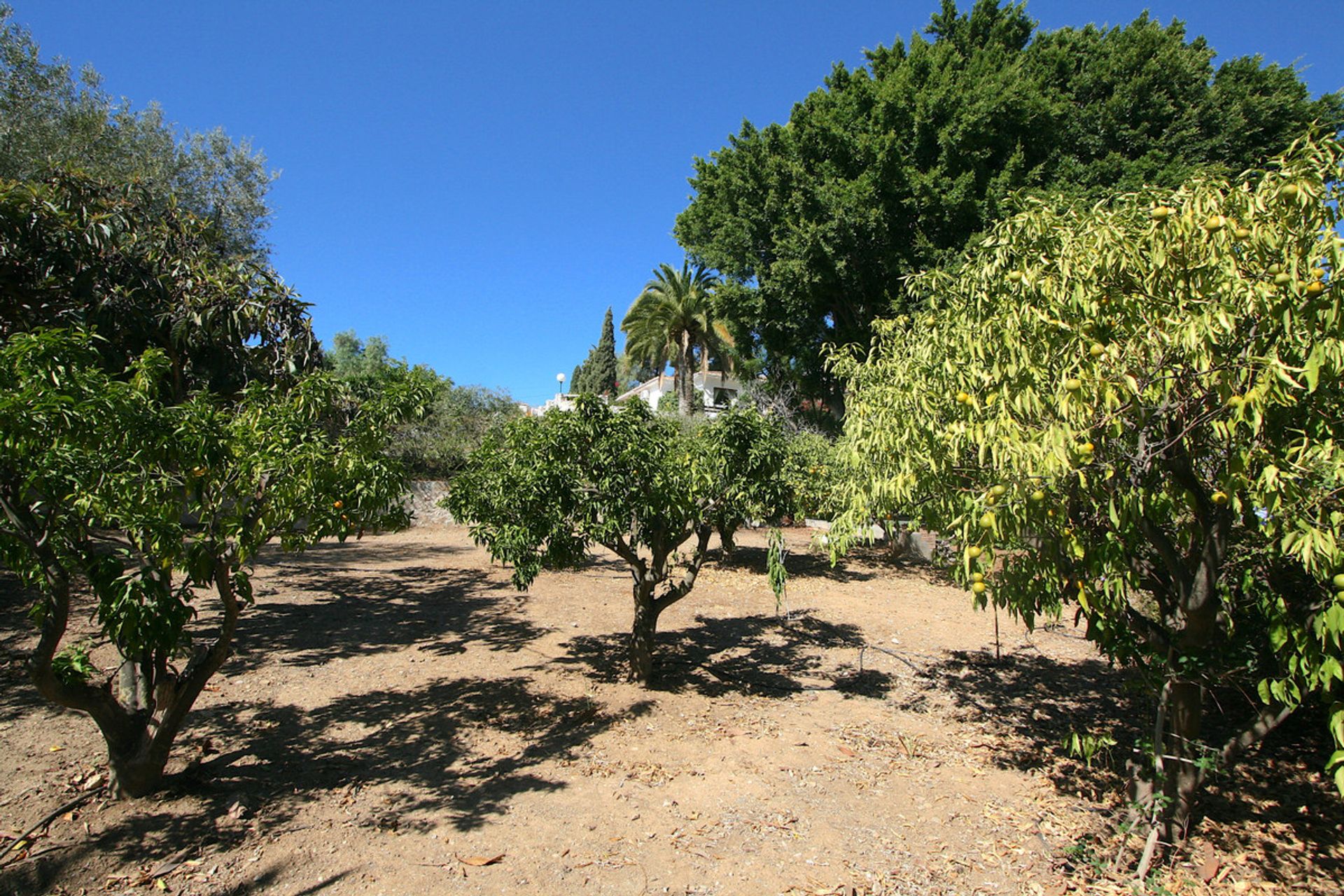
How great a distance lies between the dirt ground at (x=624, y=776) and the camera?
150 inches

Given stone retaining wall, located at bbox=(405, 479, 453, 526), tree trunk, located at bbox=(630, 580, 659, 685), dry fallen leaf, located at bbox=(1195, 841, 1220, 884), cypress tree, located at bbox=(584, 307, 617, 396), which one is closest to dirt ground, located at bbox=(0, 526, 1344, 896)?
dry fallen leaf, located at bbox=(1195, 841, 1220, 884)

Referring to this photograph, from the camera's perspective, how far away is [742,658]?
796 centimetres

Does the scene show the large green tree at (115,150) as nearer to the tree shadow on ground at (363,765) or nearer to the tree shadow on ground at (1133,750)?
the tree shadow on ground at (363,765)

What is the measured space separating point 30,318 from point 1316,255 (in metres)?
9.61

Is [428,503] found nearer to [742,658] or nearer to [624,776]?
[742,658]

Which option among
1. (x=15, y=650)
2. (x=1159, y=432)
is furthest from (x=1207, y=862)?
(x=15, y=650)

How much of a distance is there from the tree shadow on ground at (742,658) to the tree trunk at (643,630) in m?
0.17

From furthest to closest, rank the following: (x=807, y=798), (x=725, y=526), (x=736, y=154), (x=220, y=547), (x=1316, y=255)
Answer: (x=736, y=154), (x=725, y=526), (x=807, y=798), (x=220, y=547), (x=1316, y=255)

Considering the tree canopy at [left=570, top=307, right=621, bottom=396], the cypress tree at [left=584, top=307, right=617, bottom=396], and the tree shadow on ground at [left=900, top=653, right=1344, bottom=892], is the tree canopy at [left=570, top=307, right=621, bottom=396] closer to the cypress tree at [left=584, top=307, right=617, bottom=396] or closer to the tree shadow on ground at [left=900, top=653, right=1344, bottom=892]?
the cypress tree at [left=584, top=307, right=617, bottom=396]

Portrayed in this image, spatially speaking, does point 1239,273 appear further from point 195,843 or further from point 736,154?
point 736,154

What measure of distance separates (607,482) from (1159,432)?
369cm

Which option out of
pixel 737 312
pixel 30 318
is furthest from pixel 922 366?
pixel 737 312

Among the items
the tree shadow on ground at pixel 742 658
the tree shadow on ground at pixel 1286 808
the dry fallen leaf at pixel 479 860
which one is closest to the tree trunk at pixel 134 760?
the dry fallen leaf at pixel 479 860

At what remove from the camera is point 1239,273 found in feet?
8.79
